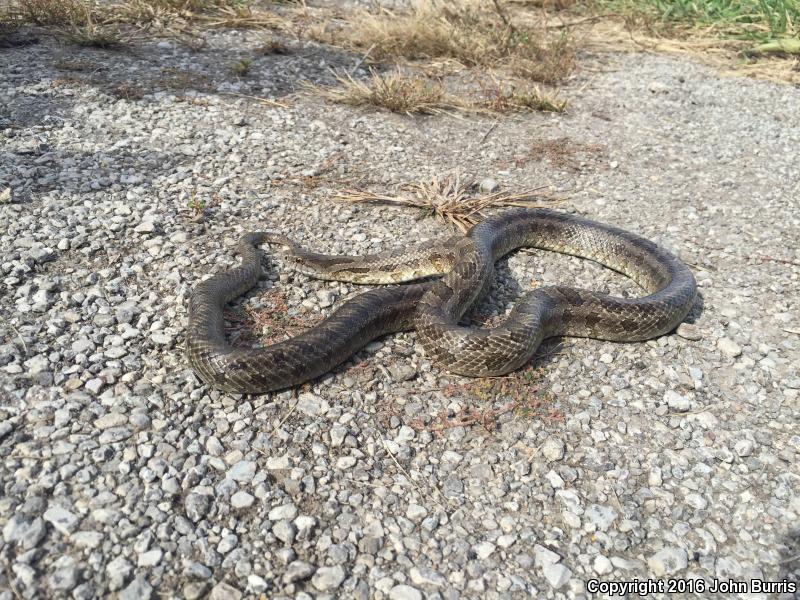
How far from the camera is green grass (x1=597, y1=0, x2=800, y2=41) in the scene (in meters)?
14.1

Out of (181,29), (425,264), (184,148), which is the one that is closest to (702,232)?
(425,264)

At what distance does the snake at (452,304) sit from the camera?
547 cm

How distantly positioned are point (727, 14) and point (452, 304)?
12.7 meters

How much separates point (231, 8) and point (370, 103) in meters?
5.06

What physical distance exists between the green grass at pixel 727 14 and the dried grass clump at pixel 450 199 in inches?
361

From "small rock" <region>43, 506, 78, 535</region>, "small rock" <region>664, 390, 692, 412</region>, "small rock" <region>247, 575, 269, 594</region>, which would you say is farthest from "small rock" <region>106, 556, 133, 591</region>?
"small rock" <region>664, 390, 692, 412</region>

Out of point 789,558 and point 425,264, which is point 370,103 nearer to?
point 425,264

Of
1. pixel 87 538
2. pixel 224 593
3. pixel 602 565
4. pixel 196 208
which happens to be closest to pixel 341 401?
pixel 224 593

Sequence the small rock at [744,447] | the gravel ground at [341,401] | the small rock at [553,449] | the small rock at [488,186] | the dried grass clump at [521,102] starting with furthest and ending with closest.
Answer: the dried grass clump at [521,102] < the small rock at [488,186] < the small rock at [744,447] < the small rock at [553,449] < the gravel ground at [341,401]

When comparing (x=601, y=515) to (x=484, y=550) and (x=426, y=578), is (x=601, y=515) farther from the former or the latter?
(x=426, y=578)

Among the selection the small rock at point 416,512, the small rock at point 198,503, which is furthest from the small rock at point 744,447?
the small rock at point 198,503

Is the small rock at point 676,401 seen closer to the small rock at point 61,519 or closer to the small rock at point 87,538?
the small rock at point 87,538

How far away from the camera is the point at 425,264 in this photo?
723 cm

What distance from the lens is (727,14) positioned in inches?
586
